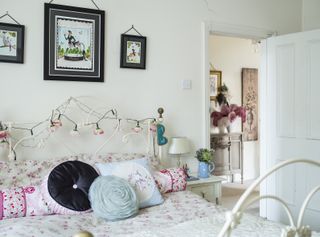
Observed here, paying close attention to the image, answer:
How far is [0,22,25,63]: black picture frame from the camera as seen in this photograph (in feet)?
8.14

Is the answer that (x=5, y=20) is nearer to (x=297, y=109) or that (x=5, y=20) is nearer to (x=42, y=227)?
(x=42, y=227)

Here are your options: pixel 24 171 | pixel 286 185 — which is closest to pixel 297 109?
pixel 286 185

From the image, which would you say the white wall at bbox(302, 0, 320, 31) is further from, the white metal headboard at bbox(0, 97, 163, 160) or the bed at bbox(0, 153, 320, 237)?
the bed at bbox(0, 153, 320, 237)

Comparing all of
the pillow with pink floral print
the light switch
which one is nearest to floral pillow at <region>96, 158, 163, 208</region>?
the pillow with pink floral print

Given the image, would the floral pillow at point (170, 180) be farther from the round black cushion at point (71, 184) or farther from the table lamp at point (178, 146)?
the round black cushion at point (71, 184)

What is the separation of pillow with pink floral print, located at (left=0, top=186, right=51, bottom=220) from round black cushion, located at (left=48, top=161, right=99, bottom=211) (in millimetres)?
96

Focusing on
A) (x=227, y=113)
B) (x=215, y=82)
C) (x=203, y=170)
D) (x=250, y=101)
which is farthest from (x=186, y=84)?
(x=250, y=101)

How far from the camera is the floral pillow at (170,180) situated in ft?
8.21

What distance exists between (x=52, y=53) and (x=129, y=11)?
78cm

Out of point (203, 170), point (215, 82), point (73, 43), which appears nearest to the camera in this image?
point (73, 43)

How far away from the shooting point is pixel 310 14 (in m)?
3.99

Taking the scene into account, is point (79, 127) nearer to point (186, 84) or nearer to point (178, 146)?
point (178, 146)

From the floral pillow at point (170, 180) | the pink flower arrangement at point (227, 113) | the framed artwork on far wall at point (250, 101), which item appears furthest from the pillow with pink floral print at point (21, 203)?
the framed artwork on far wall at point (250, 101)

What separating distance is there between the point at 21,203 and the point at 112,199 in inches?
21.0
